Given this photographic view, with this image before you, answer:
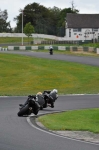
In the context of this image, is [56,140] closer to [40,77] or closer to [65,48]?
[40,77]

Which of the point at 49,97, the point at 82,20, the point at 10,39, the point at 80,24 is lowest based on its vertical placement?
the point at 10,39

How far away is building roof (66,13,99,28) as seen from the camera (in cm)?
11595

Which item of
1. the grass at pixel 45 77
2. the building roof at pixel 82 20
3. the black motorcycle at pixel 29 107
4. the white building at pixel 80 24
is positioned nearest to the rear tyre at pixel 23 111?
the black motorcycle at pixel 29 107

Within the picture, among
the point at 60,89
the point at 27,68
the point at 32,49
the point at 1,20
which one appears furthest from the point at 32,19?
the point at 60,89

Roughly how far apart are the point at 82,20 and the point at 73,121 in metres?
103

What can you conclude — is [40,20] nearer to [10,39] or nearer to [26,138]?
[10,39]

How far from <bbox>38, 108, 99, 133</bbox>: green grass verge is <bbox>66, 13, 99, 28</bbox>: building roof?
98917 millimetres

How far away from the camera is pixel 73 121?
50.7ft

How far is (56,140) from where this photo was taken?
39.2 ft

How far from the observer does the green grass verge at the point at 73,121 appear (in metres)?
14.1

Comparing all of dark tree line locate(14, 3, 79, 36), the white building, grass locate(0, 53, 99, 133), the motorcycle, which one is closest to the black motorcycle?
grass locate(0, 53, 99, 133)

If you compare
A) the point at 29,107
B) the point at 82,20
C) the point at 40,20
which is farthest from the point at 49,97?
the point at 40,20

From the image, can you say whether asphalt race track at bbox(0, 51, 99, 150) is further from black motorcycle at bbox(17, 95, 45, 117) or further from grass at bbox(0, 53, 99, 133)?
grass at bbox(0, 53, 99, 133)

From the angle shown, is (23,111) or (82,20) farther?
(82,20)
